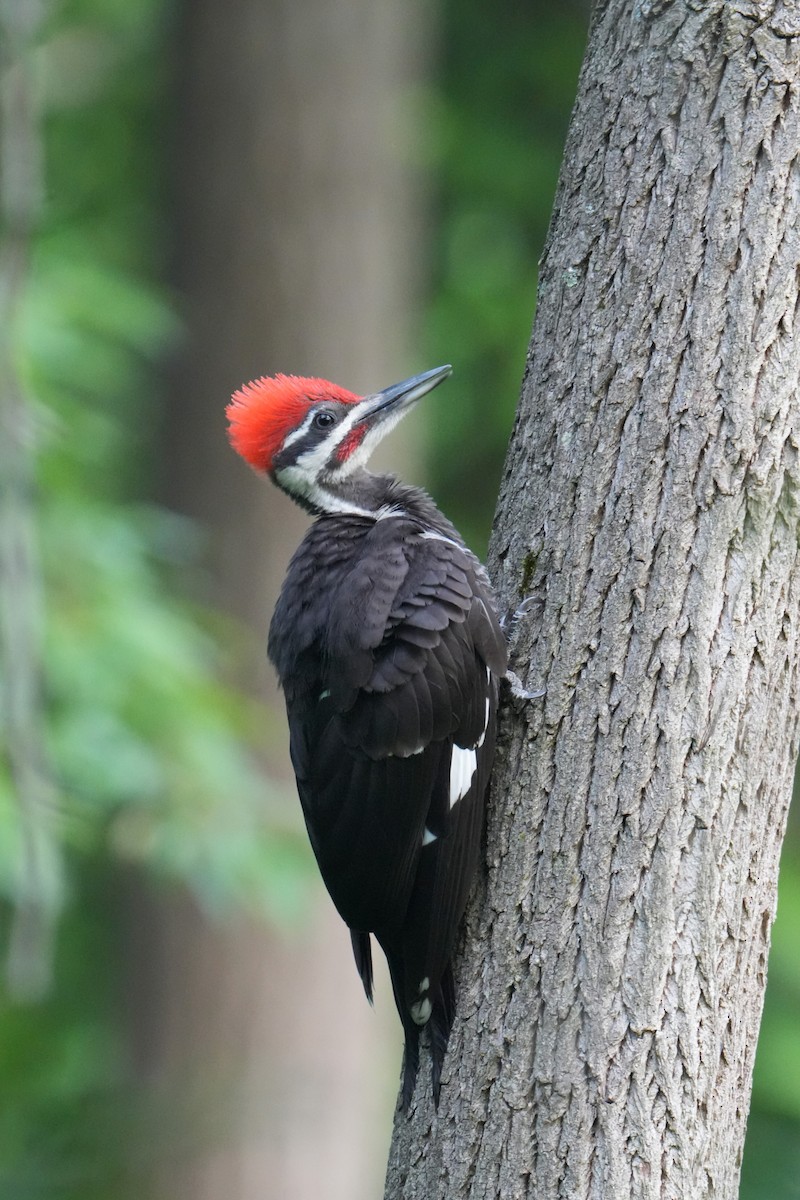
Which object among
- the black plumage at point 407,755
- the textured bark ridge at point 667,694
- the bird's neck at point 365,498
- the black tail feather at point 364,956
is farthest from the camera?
the bird's neck at point 365,498

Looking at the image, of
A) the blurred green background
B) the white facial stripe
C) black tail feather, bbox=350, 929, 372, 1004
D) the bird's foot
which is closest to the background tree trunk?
the blurred green background

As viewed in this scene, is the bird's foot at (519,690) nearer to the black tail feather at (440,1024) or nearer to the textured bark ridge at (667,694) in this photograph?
the textured bark ridge at (667,694)

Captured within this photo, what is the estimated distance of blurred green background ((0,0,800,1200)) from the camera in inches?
189

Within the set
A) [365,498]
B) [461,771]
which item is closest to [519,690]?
[461,771]

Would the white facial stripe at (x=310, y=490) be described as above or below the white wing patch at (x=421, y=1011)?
above

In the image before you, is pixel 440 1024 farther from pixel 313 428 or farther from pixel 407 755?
pixel 313 428

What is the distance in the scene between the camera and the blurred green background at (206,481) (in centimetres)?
479

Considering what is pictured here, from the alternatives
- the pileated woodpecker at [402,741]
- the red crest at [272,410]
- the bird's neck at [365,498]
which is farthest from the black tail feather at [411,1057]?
the red crest at [272,410]

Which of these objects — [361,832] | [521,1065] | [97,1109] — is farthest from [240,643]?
[521,1065]

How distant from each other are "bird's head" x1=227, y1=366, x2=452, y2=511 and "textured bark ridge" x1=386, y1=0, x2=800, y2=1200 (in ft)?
3.75

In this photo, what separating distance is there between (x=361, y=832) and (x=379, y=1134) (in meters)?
5.75

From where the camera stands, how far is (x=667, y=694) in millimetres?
2188

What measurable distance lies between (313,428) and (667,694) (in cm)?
147

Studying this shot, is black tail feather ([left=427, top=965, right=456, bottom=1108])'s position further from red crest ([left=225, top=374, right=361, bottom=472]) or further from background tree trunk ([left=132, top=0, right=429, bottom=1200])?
background tree trunk ([left=132, top=0, right=429, bottom=1200])
